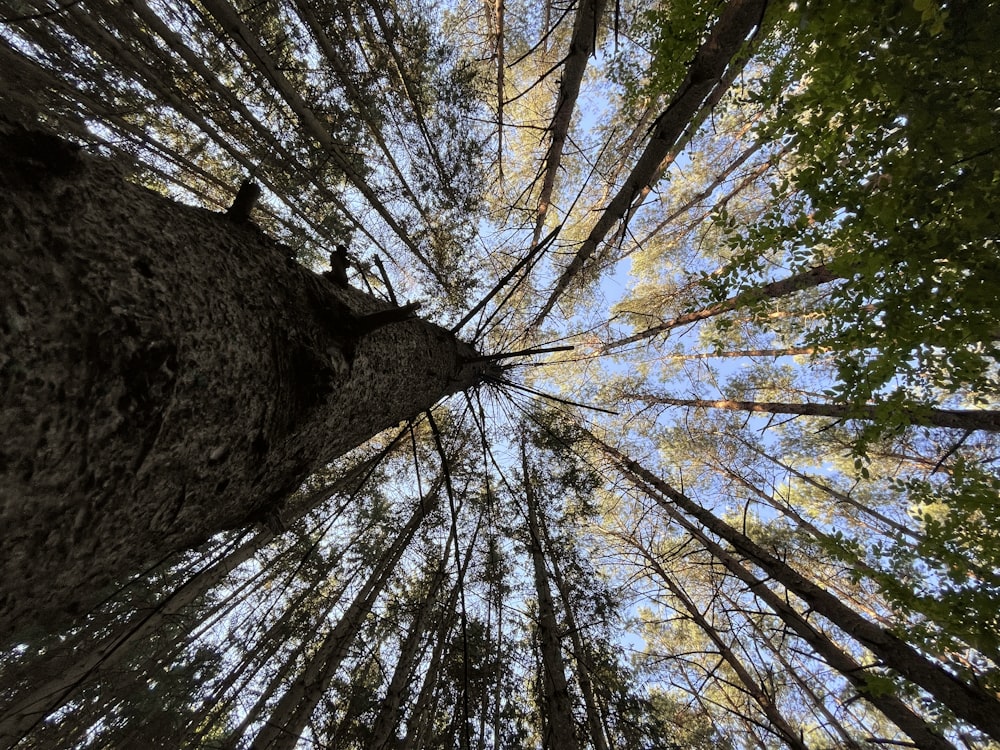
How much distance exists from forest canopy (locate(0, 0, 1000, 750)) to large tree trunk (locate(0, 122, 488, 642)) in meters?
0.04

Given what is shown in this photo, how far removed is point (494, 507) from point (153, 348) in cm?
569

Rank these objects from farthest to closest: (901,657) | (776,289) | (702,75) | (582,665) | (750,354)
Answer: (750,354), (776,289), (582,665), (901,657), (702,75)

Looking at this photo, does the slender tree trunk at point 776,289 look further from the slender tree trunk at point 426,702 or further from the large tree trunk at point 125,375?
the slender tree trunk at point 426,702

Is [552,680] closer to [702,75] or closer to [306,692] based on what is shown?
[306,692]

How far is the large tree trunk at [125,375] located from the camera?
66 cm

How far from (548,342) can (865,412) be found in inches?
134

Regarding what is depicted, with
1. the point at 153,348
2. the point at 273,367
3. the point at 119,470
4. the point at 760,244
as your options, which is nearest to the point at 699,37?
the point at 760,244

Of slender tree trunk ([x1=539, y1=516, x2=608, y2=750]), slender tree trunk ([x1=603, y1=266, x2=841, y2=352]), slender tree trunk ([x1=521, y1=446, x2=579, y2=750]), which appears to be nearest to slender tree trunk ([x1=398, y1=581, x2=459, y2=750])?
slender tree trunk ([x1=521, y1=446, x2=579, y2=750])

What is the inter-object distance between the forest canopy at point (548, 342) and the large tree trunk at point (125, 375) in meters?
0.04

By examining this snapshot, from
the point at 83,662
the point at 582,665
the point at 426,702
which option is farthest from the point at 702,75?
the point at 83,662

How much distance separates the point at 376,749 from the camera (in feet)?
11.2

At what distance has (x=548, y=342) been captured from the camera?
5453 mm

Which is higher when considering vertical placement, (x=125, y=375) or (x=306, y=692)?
(x=125, y=375)

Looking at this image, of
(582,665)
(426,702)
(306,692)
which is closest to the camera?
(306,692)
